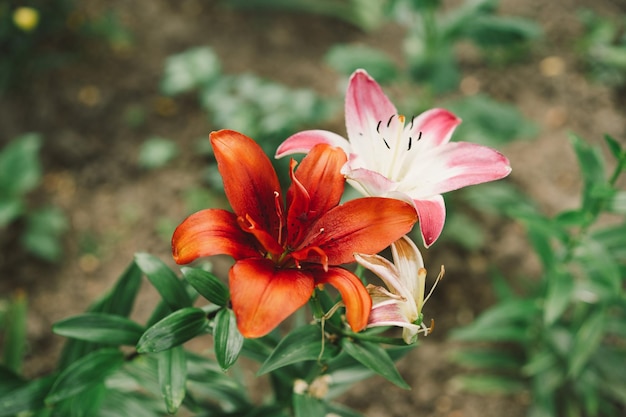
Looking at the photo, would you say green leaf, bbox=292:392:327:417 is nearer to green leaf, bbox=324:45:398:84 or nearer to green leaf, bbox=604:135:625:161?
green leaf, bbox=604:135:625:161

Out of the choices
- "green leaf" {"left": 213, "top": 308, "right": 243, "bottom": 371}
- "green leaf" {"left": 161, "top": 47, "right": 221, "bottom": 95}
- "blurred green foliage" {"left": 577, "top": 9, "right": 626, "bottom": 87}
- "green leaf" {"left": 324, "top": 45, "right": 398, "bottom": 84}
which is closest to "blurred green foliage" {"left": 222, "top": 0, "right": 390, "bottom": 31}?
"green leaf" {"left": 161, "top": 47, "right": 221, "bottom": 95}

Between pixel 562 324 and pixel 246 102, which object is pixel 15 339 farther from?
pixel 562 324

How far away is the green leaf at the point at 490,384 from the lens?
69.6 inches

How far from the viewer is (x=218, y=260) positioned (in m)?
1.97

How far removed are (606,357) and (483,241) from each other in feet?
1.87

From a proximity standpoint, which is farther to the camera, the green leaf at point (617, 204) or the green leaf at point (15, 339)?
the green leaf at point (15, 339)

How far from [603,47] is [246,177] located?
7.64 feet

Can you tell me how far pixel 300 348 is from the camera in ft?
2.78

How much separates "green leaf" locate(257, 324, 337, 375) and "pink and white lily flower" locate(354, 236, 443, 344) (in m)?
0.13

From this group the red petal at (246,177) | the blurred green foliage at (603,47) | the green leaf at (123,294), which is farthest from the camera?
the blurred green foliage at (603,47)

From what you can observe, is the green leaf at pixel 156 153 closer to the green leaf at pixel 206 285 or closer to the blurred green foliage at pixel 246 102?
the blurred green foliage at pixel 246 102

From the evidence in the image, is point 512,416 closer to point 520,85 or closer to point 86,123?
point 520,85

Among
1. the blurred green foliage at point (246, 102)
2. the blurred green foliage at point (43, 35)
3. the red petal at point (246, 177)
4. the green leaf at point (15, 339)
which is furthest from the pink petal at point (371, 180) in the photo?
the blurred green foliage at point (43, 35)

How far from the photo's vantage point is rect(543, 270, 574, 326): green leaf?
4.44ft
